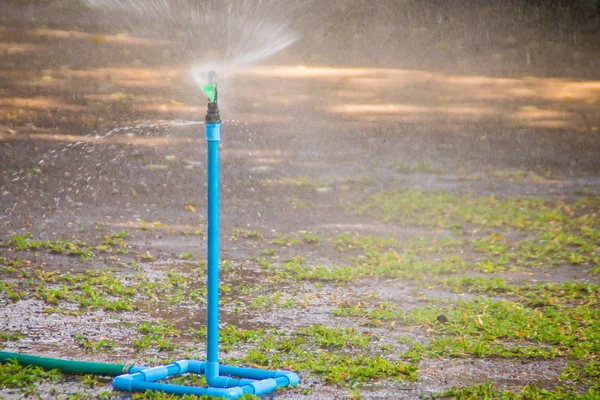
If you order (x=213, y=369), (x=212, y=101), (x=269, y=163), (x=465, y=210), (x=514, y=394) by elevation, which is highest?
(x=212, y=101)

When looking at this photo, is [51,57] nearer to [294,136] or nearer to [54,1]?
[54,1]

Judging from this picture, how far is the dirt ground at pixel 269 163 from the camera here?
3775 millimetres

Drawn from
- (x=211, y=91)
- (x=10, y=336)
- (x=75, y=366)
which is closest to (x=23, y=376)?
(x=75, y=366)

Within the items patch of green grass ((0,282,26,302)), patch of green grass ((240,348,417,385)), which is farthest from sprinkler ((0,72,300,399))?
patch of green grass ((0,282,26,302))

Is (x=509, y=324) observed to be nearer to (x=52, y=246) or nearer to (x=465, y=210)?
(x=465, y=210)

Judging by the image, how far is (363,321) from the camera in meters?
3.86

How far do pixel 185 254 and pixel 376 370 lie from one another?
2265 mm

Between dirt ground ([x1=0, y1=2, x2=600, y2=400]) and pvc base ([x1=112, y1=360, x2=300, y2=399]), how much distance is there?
0.10 metres

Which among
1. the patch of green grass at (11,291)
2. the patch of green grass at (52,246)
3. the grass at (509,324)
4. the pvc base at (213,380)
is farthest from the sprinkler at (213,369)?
the patch of green grass at (52,246)

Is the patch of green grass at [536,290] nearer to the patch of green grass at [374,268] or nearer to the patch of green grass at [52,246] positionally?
the patch of green grass at [374,268]

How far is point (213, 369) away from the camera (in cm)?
284

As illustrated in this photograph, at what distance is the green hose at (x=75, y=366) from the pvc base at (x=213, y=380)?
0.10m

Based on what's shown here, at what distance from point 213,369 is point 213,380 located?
1.6 inches

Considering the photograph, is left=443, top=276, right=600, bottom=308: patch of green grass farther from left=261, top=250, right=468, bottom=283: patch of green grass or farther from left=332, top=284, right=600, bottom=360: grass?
left=261, top=250, right=468, bottom=283: patch of green grass
